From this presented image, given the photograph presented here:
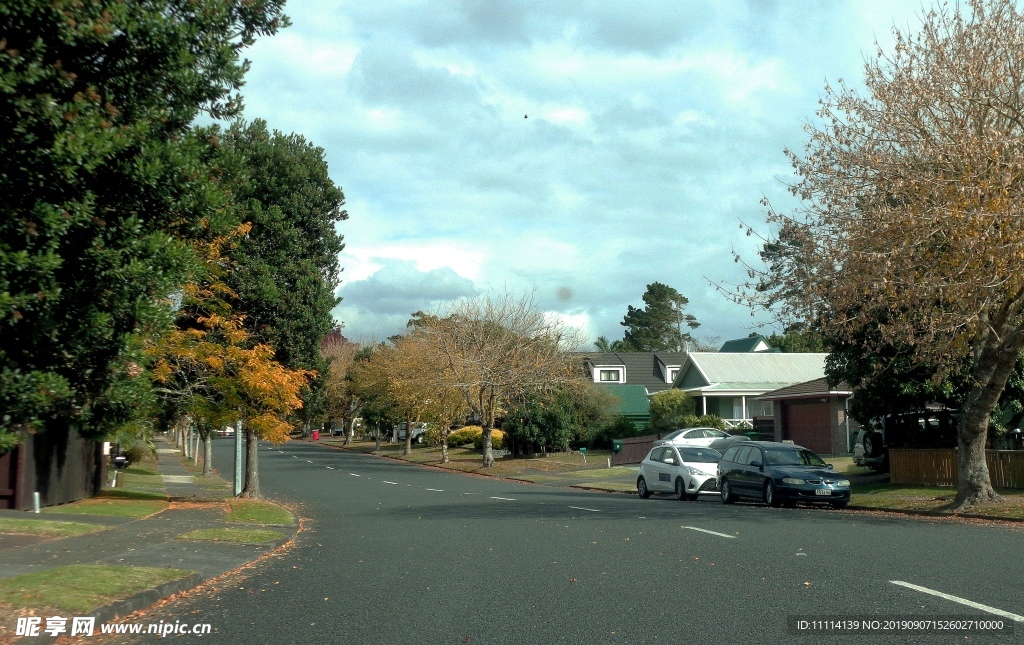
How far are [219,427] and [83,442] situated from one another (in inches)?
127

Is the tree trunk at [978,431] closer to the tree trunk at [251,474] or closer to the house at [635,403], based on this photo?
the tree trunk at [251,474]

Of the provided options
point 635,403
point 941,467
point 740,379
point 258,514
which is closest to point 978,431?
point 941,467

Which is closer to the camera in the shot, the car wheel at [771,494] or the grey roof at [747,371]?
the car wheel at [771,494]

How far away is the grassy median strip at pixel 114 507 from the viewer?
779 inches

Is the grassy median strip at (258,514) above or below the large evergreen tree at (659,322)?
below

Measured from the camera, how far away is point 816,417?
140ft

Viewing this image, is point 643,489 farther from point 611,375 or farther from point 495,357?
point 611,375

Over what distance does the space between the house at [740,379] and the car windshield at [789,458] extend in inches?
1098

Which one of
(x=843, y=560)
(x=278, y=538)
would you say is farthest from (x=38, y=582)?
(x=843, y=560)

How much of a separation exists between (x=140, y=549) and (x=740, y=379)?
45724 millimetres

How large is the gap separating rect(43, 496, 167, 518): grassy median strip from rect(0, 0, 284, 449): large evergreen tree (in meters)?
12.2

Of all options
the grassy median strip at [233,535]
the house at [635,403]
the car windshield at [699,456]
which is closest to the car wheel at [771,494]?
the car windshield at [699,456]

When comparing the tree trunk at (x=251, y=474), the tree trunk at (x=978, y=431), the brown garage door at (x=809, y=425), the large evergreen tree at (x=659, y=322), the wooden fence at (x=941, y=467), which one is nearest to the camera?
the tree trunk at (x=978, y=431)

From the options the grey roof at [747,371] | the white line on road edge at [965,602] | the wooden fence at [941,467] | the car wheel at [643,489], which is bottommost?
the car wheel at [643,489]
